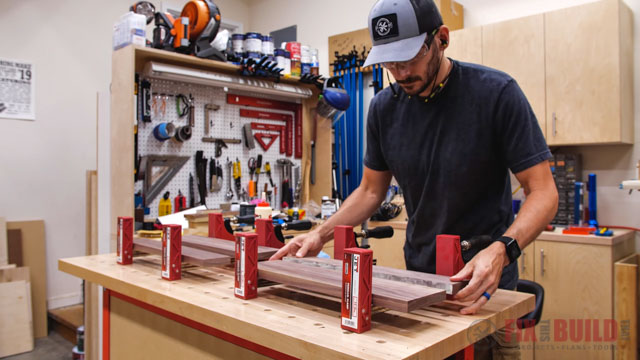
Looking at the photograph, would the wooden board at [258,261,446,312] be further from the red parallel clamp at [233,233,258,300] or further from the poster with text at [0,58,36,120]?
the poster with text at [0,58,36,120]

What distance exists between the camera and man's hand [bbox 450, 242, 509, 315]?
99 cm

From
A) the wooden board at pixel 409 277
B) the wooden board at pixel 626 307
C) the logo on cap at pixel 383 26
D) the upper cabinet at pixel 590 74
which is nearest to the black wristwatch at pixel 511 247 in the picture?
the wooden board at pixel 409 277

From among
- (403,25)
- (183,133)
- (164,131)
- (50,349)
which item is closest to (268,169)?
(183,133)

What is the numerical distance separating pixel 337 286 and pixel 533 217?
22.3 inches

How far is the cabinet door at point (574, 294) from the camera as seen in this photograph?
251cm

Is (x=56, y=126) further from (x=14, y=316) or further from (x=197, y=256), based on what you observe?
(x=197, y=256)

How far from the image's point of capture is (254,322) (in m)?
0.95

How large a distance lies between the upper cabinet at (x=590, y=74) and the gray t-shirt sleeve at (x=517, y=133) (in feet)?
5.67

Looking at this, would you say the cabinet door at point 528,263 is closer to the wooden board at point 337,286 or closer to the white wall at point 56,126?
the wooden board at point 337,286

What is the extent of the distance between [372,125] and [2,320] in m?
3.03

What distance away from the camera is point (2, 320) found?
127 inches

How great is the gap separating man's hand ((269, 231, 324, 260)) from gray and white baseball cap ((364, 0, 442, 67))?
0.55 metres

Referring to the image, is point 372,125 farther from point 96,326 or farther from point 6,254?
point 6,254

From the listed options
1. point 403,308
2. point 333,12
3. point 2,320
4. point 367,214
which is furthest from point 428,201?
point 333,12
